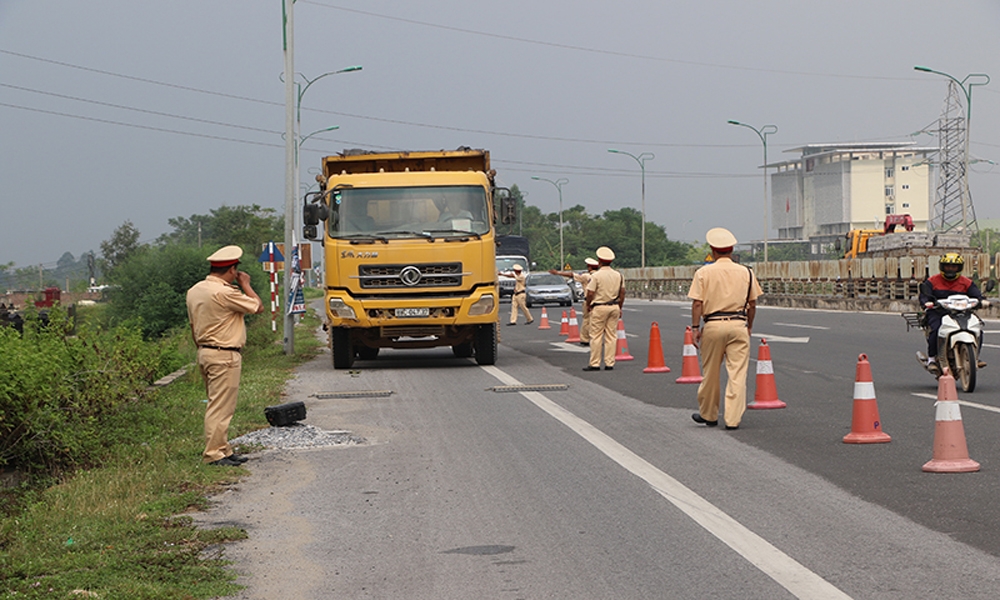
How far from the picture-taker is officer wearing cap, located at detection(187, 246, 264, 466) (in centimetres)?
1002

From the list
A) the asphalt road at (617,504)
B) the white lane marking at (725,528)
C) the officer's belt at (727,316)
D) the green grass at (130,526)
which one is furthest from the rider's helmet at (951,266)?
the green grass at (130,526)

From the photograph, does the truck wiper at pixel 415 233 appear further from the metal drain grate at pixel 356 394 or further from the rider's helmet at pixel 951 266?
the rider's helmet at pixel 951 266

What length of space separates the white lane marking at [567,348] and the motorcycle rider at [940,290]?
10154 millimetres

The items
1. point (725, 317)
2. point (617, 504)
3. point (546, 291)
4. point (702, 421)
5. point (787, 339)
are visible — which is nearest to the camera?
point (617, 504)

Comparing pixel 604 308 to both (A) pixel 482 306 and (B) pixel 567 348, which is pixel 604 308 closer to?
(A) pixel 482 306

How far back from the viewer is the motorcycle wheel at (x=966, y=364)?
44.7 feet

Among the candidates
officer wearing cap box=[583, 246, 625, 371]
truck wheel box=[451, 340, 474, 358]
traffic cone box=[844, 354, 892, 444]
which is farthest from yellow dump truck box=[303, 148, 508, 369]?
traffic cone box=[844, 354, 892, 444]

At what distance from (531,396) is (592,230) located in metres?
117

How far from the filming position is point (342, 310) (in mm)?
18828

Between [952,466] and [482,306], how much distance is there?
1099 cm

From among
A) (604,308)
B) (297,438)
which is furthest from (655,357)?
(297,438)

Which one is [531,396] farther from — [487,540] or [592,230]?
[592,230]

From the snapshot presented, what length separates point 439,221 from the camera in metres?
18.9

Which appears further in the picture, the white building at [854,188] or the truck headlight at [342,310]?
the white building at [854,188]
